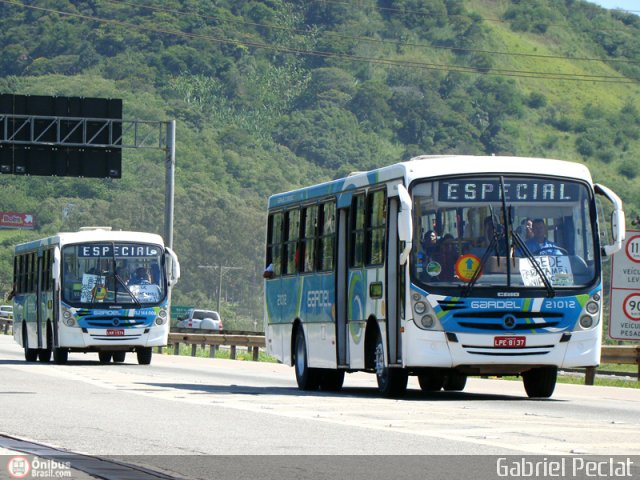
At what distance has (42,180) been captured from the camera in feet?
654

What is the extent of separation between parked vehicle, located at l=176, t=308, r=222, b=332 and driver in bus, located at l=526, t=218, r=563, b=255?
6164cm

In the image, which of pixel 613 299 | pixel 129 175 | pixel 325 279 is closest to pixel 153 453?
pixel 325 279

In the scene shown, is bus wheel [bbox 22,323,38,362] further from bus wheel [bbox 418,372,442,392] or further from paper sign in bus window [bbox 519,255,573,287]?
paper sign in bus window [bbox 519,255,573,287]

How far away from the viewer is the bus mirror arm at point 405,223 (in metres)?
19.9

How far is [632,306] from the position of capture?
27797mm

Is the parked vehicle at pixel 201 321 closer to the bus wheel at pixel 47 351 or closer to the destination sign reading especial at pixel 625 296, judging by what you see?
the bus wheel at pixel 47 351

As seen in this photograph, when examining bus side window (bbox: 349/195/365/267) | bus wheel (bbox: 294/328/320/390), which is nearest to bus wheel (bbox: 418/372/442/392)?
bus wheel (bbox: 294/328/320/390)

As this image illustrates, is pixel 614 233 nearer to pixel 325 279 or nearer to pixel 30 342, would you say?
pixel 325 279

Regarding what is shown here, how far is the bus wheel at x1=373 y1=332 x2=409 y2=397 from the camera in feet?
69.1

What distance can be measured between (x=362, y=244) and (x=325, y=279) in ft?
5.29

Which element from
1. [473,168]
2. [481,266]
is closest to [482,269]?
[481,266]

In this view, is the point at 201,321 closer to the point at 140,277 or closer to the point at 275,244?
the point at 140,277

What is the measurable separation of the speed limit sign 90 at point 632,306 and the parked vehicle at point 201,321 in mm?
54907

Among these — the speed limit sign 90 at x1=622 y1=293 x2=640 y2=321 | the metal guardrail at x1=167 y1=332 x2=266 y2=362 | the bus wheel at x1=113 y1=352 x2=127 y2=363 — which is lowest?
Answer: the bus wheel at x1=113 y1=352 x2=127 y2=363
